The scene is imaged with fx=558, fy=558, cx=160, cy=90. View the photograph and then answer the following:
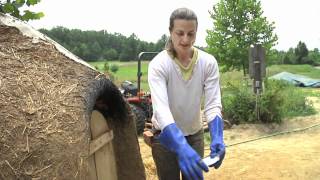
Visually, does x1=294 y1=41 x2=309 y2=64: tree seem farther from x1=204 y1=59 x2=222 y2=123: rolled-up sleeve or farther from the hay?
the hay

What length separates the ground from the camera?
6.88 m

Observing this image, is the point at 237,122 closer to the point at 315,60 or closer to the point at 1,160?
the point at 1,160

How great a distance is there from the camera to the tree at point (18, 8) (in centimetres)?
374

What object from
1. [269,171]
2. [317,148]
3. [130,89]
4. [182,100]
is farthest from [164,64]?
[130,89]

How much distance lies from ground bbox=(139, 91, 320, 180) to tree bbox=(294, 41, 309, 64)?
32036 millimetres

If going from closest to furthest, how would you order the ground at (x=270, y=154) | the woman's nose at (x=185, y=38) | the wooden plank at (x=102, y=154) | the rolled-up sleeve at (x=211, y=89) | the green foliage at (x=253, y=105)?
the woman's nose at (x=185, y=38), the rolled-up sleeve at (x=211, y=89), the wooden plank at (x=102, y=154), the ground at (x=270, y=154), the green foliage at (x=253, y=105)

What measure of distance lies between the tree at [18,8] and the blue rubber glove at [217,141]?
1.47m

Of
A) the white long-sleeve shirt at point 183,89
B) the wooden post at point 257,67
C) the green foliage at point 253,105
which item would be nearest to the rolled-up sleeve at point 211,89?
the white long-sleeve shirt at point 183,89

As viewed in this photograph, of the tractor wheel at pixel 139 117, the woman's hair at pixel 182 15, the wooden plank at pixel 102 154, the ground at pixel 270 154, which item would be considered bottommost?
the ground at pixel 270 154

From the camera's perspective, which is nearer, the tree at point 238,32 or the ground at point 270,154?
the ground at point 270,154

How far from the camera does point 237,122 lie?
11070mm

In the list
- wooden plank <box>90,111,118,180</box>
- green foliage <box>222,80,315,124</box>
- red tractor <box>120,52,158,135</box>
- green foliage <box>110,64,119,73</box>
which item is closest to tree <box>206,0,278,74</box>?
green foliage <box>222,80,315,124</box>

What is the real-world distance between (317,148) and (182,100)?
5.91 m

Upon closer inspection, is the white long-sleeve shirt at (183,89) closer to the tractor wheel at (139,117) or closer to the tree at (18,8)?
the tree at (18,8)
